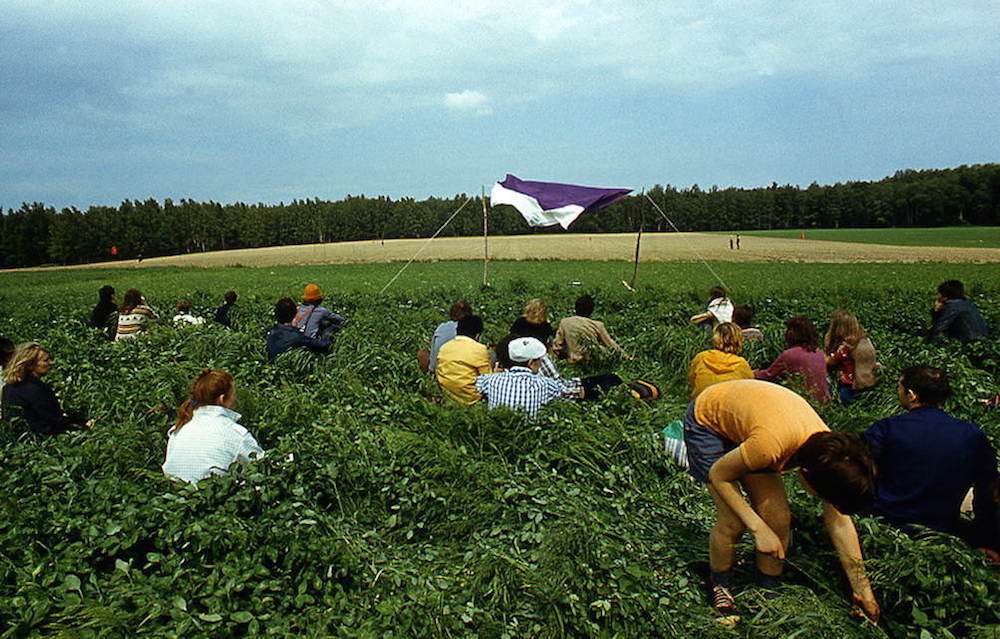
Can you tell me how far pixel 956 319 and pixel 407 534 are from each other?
8.30 metres

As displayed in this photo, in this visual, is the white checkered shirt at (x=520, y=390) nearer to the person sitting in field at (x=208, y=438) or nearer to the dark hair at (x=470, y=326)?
the dark hair at (x=470, y=326)

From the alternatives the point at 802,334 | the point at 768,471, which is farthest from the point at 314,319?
the point at 768,471

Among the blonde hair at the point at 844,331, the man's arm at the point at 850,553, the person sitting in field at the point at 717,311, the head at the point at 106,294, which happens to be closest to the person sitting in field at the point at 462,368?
the man's arm at the point at 850,553

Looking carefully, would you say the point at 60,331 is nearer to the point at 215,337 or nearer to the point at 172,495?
the point at 215,337

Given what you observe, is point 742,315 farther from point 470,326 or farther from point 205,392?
point 205,392

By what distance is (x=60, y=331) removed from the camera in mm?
9727

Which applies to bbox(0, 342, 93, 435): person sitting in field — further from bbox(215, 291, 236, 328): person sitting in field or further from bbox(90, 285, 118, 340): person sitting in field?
bbox(215, 291, 236, 328): person sitting in field

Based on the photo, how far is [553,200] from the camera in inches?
554

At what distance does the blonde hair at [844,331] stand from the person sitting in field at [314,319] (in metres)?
6.71

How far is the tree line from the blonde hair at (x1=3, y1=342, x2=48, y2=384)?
3329 inches

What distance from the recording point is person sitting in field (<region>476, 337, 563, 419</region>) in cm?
557

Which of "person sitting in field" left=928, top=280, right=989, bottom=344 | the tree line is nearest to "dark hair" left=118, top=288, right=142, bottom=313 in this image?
"person sitting in field" left=928, top=280, right=989, bottom=344

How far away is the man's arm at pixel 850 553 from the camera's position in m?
3.04

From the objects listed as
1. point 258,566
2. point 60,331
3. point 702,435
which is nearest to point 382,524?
point 258,566
